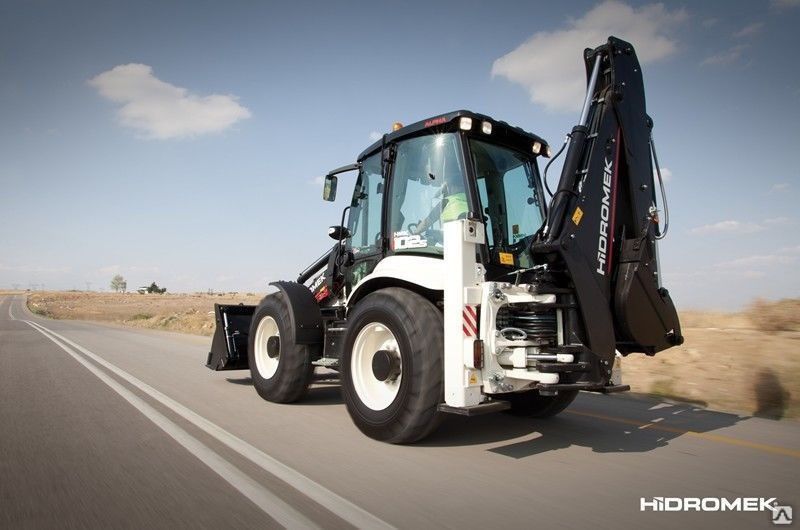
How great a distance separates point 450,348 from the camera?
3945mm

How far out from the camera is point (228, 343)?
7.17 m

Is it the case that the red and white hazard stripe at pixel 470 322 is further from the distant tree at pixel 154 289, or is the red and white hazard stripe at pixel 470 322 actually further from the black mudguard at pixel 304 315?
the distant tree at pixel 154 289

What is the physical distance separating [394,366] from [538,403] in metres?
1.79

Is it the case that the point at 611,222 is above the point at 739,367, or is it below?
above

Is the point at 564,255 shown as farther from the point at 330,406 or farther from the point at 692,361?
the point at 692,361

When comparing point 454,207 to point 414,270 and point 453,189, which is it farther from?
point 414,270

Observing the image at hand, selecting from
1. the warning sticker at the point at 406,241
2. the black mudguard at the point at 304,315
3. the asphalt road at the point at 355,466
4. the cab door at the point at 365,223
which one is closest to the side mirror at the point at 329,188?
the cab door at the point at 365,223

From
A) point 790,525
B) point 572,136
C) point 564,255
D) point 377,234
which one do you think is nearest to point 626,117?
point 572,136

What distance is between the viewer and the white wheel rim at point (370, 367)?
4621 millimetres

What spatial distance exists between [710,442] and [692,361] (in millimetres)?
4135

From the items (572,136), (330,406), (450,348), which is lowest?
(330,406)

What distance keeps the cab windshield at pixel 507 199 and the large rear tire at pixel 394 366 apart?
0.95 meters

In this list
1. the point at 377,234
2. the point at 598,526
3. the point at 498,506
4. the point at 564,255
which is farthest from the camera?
the point at 377,234

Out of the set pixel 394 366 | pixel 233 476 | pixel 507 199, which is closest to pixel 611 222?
pixel 507 199
